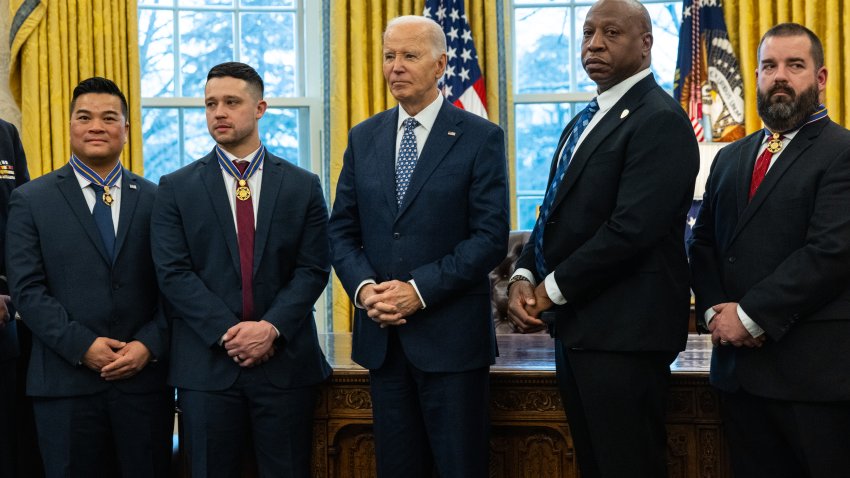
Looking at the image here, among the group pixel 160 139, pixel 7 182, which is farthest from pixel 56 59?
pixel 7 182

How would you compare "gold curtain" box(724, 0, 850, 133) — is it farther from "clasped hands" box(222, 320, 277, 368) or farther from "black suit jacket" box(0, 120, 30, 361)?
"black suit jacket" box(0, 120, 30, 361)

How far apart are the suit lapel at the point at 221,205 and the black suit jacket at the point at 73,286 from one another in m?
0.29

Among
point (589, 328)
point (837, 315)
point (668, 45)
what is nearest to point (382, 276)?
point (589, 328)

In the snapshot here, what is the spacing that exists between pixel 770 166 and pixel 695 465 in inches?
39.6

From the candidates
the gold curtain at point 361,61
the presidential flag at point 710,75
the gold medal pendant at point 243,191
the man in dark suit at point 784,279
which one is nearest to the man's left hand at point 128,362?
the gold medal pendant at point 243,191

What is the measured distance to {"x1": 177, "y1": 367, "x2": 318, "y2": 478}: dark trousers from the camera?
2.79 meters

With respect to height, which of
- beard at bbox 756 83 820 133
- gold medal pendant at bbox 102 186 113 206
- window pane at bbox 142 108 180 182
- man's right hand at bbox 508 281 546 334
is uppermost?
window pane at bbox 142 108 180 182

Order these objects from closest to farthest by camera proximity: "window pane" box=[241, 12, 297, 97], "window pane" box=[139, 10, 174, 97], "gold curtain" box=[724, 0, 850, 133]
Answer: "gold curtain" box=[724, 0, 850, 133] → "window pane" box=[139, 10, 174, 97] → "window pane" box=[241, 12, 297, 97]

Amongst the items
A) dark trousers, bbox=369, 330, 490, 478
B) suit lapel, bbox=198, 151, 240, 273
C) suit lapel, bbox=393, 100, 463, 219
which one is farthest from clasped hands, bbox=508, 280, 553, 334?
suit lapel, bbox=198, 151, 240, 273

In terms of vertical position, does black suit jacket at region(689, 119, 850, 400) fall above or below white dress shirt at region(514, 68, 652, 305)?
below

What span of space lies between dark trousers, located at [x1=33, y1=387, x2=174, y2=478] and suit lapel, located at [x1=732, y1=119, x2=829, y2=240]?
5.98 ft

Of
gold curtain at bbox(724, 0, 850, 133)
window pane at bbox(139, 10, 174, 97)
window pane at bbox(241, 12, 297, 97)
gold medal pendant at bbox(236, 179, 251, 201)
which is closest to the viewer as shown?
gold medal pendant at bbox(236, 179, 251, 201)

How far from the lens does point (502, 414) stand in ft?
10.2

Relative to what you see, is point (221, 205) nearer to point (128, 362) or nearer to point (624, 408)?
point (128, 362)
